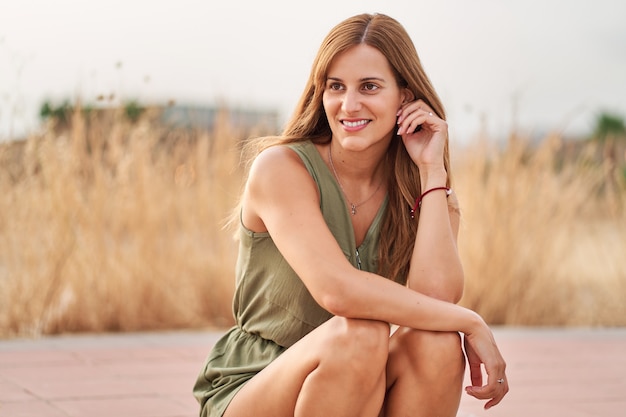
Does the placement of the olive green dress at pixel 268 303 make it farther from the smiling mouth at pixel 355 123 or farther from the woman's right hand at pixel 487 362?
the woman's right hand at pixel 487 362

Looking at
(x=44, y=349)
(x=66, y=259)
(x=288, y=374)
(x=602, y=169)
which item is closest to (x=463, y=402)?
(x=288, y=374)

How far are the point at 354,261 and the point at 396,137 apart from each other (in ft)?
1.34

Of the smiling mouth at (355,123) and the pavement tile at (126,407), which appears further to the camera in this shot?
the pavement tile at (126,407)

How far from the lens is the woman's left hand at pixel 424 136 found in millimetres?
2508

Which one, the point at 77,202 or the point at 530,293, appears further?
the point at 530,293

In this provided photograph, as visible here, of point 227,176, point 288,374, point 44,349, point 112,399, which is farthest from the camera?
point 227,176

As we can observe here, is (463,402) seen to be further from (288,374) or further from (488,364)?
(288,374)

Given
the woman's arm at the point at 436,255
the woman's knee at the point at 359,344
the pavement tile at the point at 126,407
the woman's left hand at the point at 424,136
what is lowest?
the pavement tile at the point at 126,407

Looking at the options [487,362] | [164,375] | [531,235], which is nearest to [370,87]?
[487,362]

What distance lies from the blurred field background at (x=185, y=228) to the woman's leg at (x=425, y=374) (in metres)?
2.77

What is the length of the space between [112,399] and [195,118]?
276 cm

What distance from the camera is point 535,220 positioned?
5609mm

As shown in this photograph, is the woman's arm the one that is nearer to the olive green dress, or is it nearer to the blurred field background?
the olive green dress

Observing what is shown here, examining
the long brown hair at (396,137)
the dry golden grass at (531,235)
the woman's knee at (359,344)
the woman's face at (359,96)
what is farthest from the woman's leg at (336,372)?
the dry golden grass at (531,235)
